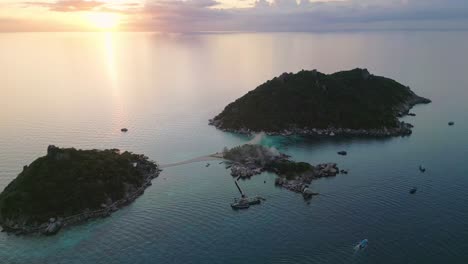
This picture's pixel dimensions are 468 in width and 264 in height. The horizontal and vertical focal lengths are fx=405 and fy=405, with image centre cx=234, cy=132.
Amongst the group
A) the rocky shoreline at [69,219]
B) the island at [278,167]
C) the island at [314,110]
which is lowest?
the rocky shoreline at [69,219]

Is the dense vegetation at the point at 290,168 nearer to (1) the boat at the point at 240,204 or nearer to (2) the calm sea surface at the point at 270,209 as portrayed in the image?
(2) the calm sea surface at the point at 270,209

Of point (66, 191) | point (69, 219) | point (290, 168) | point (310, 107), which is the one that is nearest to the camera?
point (69, 219)

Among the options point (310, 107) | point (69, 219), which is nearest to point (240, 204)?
point (69, 219)

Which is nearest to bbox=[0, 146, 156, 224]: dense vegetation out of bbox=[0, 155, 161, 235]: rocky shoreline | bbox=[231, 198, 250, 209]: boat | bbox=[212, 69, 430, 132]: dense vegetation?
bbox=[0, 155, 161, 235]: rocky shoreline

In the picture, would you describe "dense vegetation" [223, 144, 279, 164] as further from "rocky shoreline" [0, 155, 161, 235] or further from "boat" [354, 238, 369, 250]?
"boat" [354, 238, 369, 250]

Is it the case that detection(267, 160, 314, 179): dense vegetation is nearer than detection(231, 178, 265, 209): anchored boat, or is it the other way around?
detection(231, 178, 265, 209): anchored boat

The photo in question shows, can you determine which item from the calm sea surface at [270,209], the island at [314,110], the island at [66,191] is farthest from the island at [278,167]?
the island at [314,110]

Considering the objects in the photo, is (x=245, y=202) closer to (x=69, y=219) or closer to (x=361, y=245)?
(x=361, y=245)

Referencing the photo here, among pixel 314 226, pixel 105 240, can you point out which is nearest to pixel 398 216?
pixel 314 226
